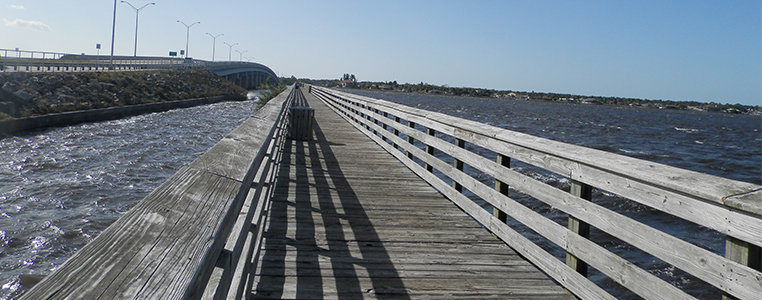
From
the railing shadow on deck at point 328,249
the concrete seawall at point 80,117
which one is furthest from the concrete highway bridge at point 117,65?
the railing shadow on deck at point 328,249

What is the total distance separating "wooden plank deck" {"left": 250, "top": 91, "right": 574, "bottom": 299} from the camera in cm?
385

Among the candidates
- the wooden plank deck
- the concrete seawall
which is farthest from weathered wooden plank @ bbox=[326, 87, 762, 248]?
the concrete seawall

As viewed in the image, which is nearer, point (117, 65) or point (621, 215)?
point (621, 215)

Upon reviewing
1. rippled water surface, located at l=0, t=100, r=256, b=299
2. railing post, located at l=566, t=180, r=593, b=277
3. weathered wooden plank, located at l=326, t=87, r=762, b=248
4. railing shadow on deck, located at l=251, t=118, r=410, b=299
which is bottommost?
rippled water surface, located at l=0, t=100, r=256, b=299

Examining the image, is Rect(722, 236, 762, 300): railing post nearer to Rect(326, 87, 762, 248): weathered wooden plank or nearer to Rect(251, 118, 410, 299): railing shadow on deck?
Rect(326, 87, 762, 248): weathered wooden plank

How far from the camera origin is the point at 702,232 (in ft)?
36.6

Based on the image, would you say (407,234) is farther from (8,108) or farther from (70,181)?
(8,108)

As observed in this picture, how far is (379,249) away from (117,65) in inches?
2111

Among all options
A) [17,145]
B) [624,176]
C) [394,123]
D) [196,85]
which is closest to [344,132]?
[394,123]

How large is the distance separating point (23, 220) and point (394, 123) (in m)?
6.92

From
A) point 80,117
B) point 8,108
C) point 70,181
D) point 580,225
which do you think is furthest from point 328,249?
point 80,117

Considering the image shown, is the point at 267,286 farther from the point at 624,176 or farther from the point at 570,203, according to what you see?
the point at 624,176

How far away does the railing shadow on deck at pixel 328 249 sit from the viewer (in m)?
3.78

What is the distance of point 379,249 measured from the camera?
4.74m
